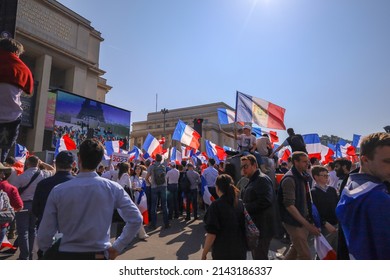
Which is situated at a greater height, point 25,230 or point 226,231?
point 226,231

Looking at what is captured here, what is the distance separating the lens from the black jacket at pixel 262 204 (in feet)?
13.9

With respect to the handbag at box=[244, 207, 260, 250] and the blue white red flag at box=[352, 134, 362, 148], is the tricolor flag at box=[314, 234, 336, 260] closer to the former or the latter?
the handbag at box=[244, 207, 260, 250]

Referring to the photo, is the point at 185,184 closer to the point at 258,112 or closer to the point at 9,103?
the point at 258,112

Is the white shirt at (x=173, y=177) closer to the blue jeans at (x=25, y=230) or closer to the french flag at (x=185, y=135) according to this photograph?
the french flag at (x=185, y=135)

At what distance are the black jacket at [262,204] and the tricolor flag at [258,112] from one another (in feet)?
20.8

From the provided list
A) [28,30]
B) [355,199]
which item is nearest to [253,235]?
[355,199]

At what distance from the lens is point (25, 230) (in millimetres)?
5414

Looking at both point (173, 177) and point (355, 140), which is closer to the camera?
point (173, 177)

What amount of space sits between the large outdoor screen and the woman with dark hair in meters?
25.5

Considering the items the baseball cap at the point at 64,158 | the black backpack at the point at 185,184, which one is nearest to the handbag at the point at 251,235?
the baseball cap at the point at 64,158

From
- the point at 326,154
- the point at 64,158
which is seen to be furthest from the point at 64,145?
the point at 326,154

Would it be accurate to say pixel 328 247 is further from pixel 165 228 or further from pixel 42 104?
pixel 42 104

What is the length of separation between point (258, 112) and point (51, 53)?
3089 cm
